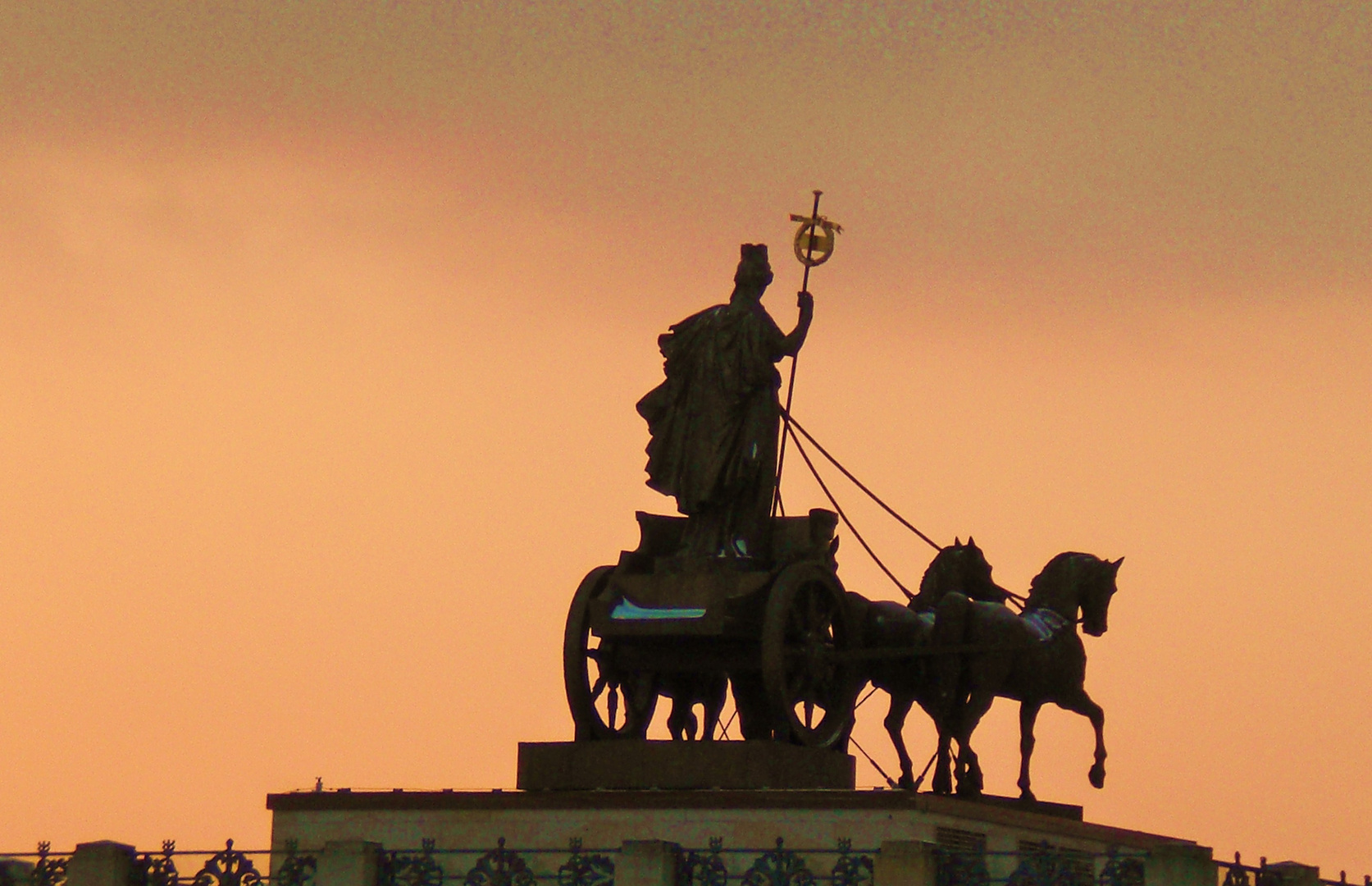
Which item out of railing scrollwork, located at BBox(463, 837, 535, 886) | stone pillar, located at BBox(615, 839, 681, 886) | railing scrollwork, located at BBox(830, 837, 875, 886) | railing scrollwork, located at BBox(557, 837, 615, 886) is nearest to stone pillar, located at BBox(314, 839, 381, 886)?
railing scrollwork, located at BBox(463, 837, 535, 886)

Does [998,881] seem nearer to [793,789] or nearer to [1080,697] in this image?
[793,789]

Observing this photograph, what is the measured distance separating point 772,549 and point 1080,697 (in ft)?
10.3

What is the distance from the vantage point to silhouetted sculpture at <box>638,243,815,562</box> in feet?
110

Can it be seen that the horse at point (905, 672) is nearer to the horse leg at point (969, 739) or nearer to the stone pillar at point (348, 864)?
the horse leg at point (969, 739)

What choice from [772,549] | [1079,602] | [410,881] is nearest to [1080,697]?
[1079,602]

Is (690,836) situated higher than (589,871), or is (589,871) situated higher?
(690,836)

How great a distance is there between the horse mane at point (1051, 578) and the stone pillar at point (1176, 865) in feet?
18.2

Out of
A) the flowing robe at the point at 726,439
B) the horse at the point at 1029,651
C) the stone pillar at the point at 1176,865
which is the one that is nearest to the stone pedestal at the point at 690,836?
the stone pillar at the point at 1176,865

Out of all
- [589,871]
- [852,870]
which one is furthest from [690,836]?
[852,870]

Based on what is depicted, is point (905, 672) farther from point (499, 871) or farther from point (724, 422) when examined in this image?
point (499, 871)

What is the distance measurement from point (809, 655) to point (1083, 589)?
3.38 metres

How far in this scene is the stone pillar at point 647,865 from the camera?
30.4m

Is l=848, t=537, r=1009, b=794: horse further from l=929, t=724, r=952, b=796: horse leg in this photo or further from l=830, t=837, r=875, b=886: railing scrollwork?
l=830, t=837, r=875, b=886: railing scrollwork

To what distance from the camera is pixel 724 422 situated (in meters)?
33.6
